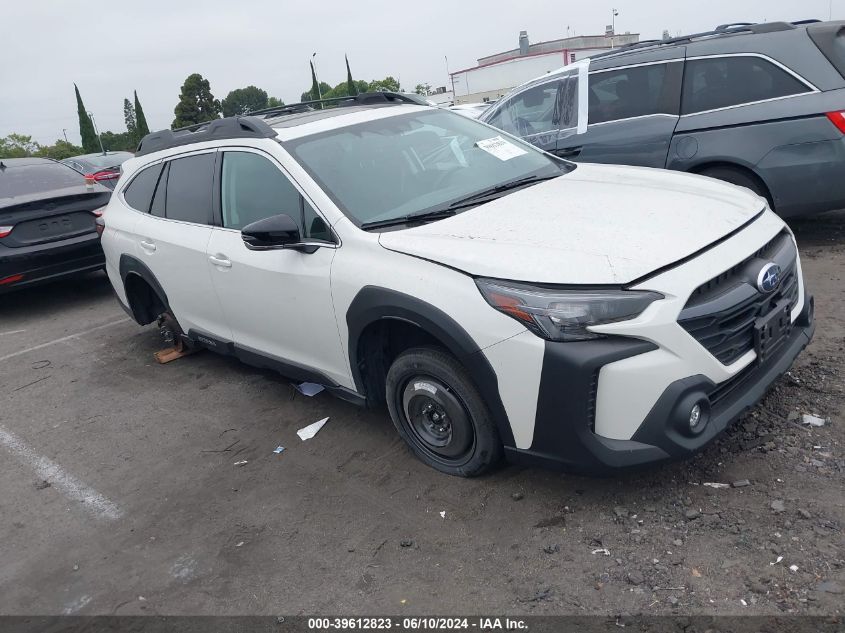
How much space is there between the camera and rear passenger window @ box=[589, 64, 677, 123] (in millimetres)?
6093

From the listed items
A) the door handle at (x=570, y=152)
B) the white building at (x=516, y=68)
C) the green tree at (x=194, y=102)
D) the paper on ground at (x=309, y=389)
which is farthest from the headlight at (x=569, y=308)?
the green tree at (x=194, y=102)

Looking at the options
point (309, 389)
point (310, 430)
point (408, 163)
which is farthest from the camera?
point (309, 389)

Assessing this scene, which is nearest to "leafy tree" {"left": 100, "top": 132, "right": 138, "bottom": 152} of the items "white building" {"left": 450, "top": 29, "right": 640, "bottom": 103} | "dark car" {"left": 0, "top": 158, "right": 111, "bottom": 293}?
"white building" {"left": 450, "top": 29, "right": 640, "bottom": 103}

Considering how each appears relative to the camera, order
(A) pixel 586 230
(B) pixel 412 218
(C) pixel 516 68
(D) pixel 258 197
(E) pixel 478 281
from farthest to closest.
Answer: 1. (C) pixel 516 68
2. (D) pixel 258 197
3. (B) pixel 412 218
4. (A) pixel 586 230
5. (E) pixel 478 281

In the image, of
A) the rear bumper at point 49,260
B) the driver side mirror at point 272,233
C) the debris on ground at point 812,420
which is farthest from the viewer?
the rear bumper at point 49,260

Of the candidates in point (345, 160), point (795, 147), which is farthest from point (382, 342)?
point (795, 147)

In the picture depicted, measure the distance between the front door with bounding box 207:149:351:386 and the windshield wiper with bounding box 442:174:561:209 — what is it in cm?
68

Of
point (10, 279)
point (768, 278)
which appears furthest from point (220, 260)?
point (10, 279)

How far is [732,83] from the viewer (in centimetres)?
569

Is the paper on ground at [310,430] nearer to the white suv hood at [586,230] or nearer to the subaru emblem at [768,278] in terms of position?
the white suv hood at [586,230]

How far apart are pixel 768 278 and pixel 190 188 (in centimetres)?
352

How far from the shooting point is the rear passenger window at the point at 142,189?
16.7 feet

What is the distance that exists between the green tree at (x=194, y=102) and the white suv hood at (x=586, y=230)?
6127cm

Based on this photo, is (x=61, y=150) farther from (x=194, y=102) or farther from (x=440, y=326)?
(x=440, y=326)
